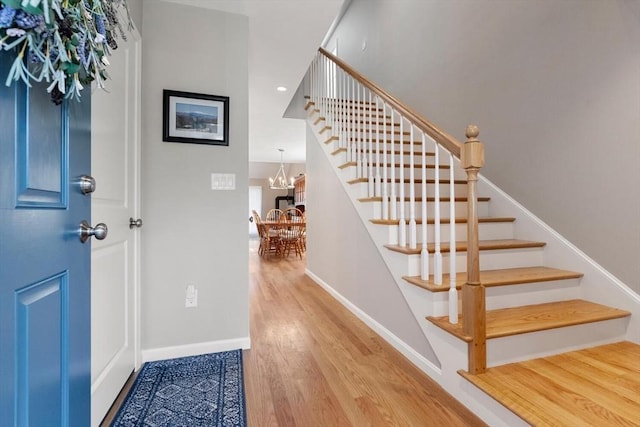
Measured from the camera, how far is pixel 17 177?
606mm

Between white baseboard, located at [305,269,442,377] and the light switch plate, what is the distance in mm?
1448

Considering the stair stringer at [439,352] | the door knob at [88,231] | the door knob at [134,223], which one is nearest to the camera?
the door knob at [88,231]

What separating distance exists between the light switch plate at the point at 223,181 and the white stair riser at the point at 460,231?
3.45 feet

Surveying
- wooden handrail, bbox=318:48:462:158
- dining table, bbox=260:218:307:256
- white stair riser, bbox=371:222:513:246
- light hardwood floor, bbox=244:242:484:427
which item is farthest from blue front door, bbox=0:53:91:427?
dining table, bbox=260:218:307:256

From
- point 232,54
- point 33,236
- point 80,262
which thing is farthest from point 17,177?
point 232,54

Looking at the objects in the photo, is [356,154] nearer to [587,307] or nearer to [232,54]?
[232,54]

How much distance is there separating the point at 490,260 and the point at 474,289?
0.78 m

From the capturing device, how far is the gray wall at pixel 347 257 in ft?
6.40

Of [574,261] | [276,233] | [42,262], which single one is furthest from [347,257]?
[276,233]

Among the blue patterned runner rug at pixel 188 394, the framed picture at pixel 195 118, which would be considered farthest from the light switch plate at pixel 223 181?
the blue patterned runner rug at pixel 188 394

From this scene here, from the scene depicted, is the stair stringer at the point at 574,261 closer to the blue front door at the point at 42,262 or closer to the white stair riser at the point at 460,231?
the white stair riser at the point at 460,231

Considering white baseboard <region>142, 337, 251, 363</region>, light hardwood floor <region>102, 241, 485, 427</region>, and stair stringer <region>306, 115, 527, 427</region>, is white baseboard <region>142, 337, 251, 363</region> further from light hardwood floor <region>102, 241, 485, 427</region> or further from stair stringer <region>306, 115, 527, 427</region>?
stair stringer <region>306, 115, 527, 427</region>

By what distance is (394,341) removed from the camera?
1999 millimetres

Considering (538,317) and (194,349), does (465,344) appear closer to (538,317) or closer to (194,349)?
(538,317)
